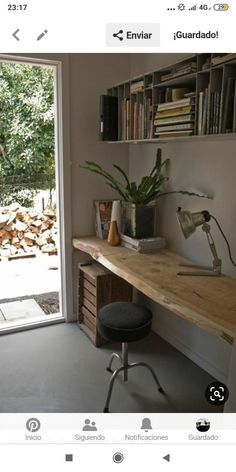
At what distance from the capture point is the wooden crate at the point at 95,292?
222 centimetres

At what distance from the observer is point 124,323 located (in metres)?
1.62

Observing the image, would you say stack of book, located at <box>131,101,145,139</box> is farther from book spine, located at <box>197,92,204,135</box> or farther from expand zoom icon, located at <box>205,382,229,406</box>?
expand zoom icon, located at <box>205,382,229,406</box>

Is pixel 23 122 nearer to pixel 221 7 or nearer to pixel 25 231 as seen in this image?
pixel 25 231

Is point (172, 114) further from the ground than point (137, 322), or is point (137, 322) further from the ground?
point (172, 114)

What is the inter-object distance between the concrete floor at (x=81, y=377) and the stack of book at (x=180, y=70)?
4.74 ft

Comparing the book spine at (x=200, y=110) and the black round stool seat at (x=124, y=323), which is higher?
the book spine at (x=200, y=110)

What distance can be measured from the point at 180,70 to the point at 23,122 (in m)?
2.79

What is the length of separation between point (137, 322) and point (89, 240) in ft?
3.01

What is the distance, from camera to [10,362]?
2.06m

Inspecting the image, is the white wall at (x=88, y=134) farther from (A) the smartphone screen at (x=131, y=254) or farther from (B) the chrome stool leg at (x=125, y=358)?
(B) the chrome stool leg at (x=125, y=358)

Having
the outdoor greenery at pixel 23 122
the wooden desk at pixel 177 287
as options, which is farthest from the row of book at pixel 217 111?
the outdoor greenery at pixel 23 122
